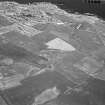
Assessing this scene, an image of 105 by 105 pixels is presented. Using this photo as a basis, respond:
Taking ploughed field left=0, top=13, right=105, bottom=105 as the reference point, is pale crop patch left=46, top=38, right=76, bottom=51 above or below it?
above

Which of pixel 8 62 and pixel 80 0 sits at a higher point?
pixel 80 0

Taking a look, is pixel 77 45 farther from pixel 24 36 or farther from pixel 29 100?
pixel 29 100

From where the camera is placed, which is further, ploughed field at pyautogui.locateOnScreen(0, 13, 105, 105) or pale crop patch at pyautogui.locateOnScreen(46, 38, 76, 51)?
pale crop patch at pyautogui.locateOnScreen(46, 38, 76, 51)

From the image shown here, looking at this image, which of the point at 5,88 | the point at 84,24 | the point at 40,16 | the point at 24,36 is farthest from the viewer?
the point at 40,16

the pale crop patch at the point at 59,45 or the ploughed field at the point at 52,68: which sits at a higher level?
the pale crop patch at the point at 59,45

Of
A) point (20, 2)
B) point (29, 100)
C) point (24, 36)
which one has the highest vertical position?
point (20, 2)

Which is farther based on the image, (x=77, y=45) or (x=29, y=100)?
(x=77, y=45)

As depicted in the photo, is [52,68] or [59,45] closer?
[52,68]

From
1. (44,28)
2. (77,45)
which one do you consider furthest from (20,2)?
(77,45)

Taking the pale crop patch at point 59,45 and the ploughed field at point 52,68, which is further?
the pale crop patch at point 59,45

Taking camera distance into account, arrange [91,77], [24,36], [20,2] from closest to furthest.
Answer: [91,77] < [24,36] < [20,2]
